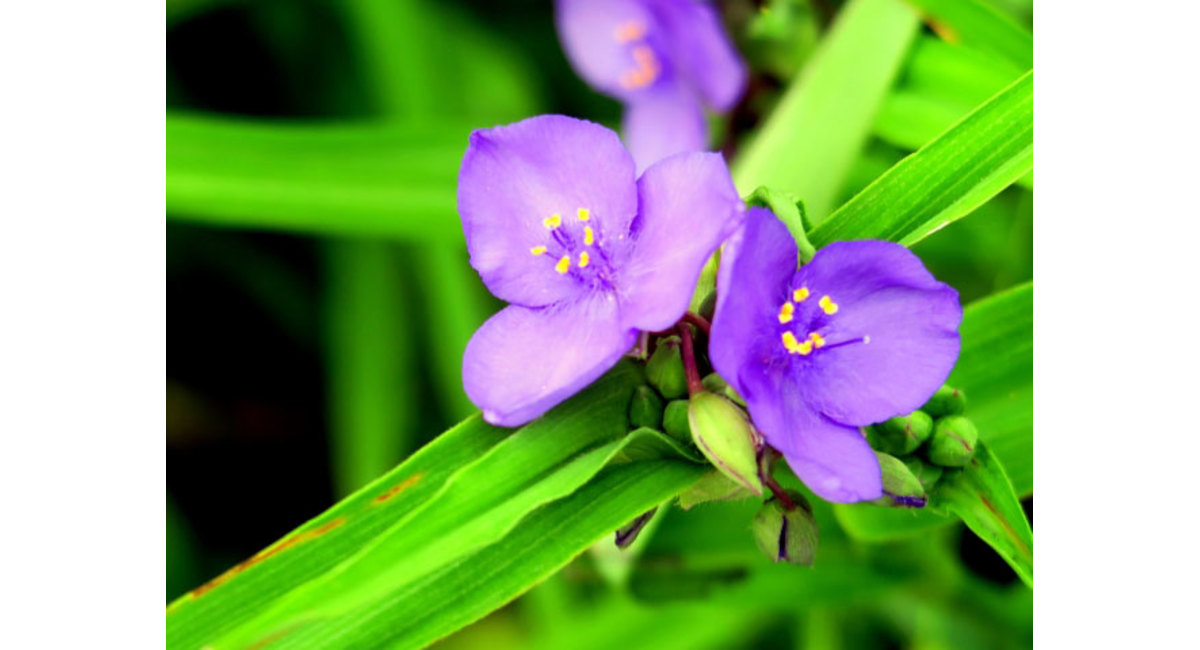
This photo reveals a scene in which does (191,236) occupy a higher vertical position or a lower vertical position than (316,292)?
higher

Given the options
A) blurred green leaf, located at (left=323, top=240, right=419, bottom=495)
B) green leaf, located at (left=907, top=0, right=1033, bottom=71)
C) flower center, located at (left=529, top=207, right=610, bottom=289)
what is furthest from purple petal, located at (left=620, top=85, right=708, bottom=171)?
flower center, located at (left=529, top=207, right=610, bottom=289)

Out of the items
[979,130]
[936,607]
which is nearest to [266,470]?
[936,607]

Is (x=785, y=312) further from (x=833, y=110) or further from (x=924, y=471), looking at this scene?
(x=833, y=110)

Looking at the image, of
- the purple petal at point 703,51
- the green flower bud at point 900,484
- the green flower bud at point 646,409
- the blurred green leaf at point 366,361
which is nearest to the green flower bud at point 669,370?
the green flower bud at point 646,409

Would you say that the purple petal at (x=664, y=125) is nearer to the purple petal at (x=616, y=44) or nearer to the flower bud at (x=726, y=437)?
the purple petal at (x=616, y=44)

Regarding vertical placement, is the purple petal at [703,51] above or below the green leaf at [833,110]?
above

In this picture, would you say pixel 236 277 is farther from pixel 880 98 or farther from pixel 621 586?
pixel 880 98
